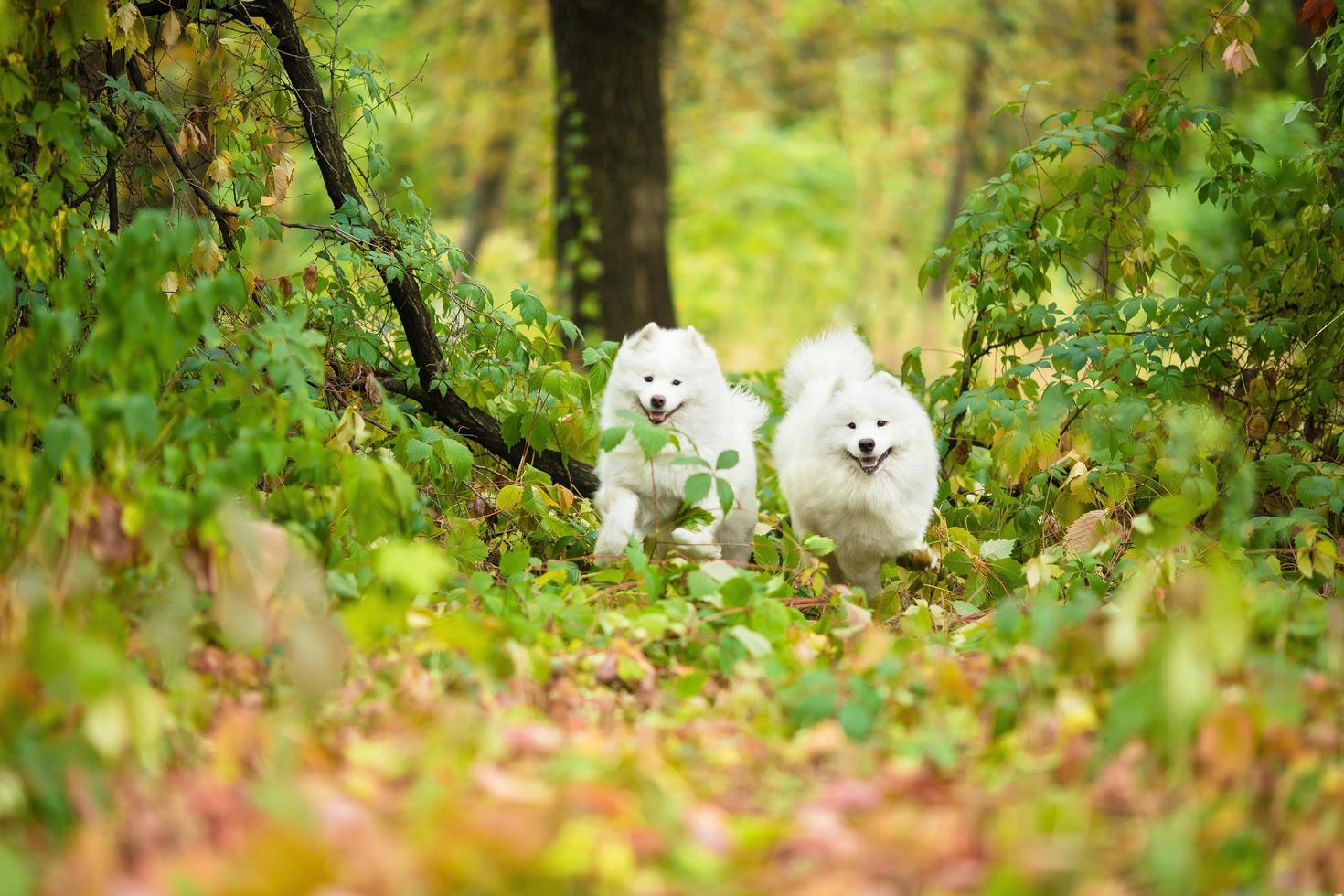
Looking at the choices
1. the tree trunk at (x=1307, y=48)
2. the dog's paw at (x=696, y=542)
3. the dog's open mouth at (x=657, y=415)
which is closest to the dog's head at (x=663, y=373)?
the dog's open mouth at (x=657, y=415)

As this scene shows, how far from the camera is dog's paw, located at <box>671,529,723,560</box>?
4320 mm

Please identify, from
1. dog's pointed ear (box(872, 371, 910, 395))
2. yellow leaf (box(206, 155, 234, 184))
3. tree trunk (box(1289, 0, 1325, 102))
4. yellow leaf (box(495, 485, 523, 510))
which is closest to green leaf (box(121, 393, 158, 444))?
yellow leaf (box(206, 155, 234, 184))

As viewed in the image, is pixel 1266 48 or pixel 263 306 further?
pixel 1266 48

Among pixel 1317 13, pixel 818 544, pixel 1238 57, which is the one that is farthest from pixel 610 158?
pixel 818 544

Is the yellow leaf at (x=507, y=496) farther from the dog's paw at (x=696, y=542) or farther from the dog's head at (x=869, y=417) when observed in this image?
the dog's head at (x=869, y=417)

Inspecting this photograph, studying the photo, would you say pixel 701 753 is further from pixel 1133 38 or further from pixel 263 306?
pixel 1133 38

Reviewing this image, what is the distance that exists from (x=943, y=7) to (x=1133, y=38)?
122 inches

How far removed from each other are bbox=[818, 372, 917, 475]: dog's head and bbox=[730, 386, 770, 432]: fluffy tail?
17.7 inches

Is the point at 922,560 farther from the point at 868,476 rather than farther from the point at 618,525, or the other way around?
the point at 618,525

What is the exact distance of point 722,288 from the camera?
18203 mm

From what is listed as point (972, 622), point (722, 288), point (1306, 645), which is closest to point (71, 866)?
point (1306, 645)

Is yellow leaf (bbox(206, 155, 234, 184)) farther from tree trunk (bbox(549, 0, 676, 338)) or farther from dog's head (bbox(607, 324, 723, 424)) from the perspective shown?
tree trunk (bbox(549, 0, 676, 338))

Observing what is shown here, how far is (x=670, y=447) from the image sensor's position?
4539 millimetres

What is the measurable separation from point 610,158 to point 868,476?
4.63 m
